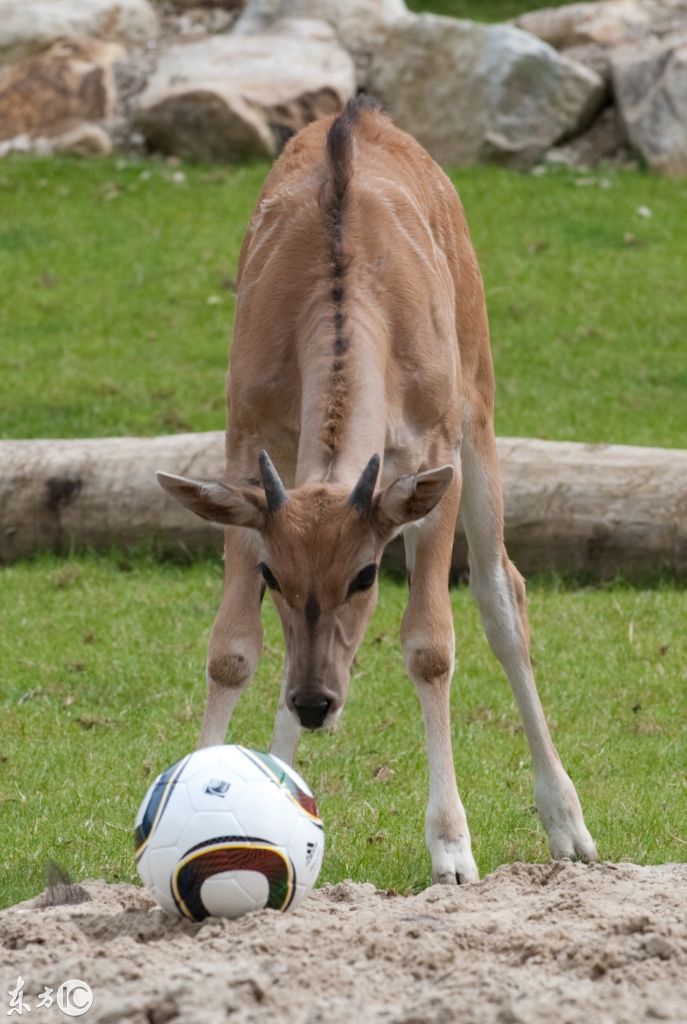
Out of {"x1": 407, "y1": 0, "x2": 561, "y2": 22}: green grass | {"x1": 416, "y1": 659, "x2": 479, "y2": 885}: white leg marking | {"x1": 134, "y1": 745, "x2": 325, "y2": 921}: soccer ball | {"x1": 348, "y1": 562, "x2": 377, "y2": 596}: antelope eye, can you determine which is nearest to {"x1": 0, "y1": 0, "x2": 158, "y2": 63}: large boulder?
{"x1": 407, "y1": 0, "x2": 561, "y2": 22}: green grass

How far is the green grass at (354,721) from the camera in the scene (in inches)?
259

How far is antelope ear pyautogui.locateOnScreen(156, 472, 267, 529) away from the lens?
18.5ft

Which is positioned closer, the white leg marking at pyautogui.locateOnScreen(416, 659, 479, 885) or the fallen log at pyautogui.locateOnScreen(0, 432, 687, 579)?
the white leg marking at pyautogui.locateOnScreen(416, 659, 479, 885)

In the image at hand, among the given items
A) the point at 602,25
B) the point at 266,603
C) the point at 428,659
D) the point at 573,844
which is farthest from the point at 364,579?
the point at 602,25

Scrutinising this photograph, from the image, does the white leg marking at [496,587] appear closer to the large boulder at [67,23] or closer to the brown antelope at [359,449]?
the brown antelope at [359,449]

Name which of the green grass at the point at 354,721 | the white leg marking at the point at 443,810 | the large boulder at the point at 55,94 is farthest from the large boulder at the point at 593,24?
the white leg marking at the point at 443,810

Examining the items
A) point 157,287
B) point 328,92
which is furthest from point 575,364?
point 328,92

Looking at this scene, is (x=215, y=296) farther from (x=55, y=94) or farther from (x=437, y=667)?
(x=437, y=667)

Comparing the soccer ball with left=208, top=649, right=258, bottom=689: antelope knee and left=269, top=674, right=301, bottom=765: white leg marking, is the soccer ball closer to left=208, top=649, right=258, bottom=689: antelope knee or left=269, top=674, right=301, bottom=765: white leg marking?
left=208, top=649, right=258, bottom=689: antelope knee

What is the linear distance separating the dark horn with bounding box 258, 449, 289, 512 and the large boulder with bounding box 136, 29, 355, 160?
13894 millimetres

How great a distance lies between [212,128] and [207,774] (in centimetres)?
1541

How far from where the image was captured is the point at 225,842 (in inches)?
191

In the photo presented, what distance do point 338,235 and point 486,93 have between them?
13527 millimetres

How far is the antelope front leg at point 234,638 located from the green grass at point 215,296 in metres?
6.64
